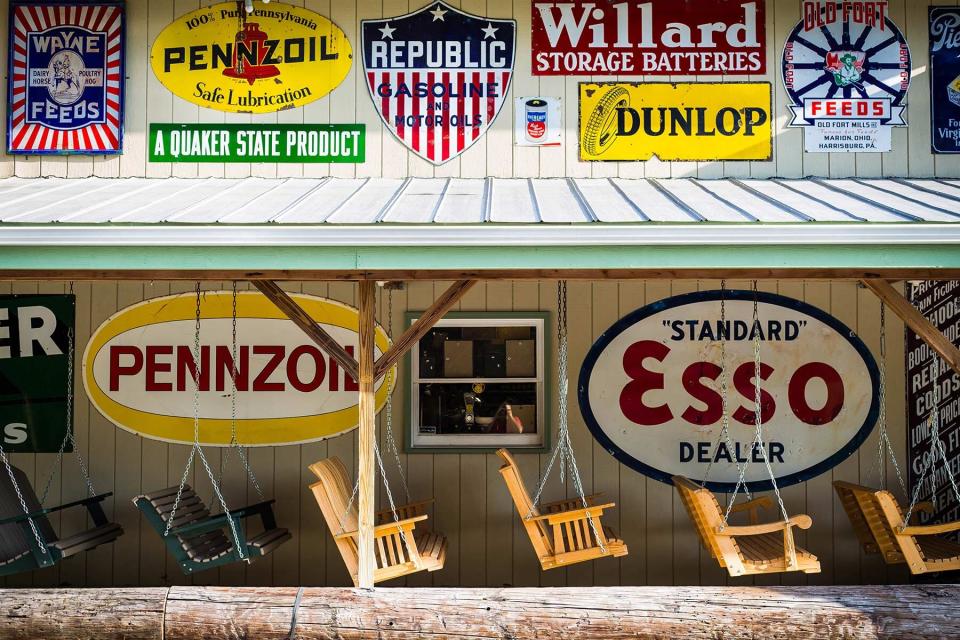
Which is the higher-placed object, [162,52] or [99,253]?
[162,52]

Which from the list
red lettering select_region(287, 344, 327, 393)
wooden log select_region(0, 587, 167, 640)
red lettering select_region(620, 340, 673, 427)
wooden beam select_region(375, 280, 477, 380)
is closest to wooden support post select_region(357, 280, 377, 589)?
wooden beam select_region(375, 280, 477, 380)

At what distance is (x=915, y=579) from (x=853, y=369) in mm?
1801

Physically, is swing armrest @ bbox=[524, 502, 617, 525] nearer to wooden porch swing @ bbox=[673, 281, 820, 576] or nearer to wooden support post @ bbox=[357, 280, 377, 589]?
wooden porch swing @ bbox=[673, 281, 820, 576]

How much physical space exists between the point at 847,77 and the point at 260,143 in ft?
15.7

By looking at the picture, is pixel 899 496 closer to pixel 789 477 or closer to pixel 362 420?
pixel 789 477

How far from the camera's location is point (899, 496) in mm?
7371

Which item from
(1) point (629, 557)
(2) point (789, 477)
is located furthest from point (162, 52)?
(2) point (789, 477)

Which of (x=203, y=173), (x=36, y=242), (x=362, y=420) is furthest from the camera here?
(x=203, y=173)

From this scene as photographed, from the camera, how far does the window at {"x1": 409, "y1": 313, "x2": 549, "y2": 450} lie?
7.48 meters

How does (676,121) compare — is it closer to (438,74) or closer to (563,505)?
(438,74)

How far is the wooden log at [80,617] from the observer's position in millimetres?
5215

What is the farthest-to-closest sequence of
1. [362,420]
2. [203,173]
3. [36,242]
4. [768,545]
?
[203,173]
[768,545]
[362,420]
[36,242]

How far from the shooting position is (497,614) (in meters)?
5.18

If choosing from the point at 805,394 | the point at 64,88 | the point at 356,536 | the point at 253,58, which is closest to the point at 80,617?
the point at 356,536
